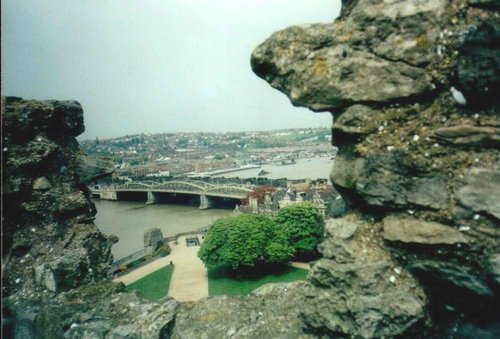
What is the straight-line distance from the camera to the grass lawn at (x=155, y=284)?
23.7 metres

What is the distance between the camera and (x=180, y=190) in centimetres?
6831

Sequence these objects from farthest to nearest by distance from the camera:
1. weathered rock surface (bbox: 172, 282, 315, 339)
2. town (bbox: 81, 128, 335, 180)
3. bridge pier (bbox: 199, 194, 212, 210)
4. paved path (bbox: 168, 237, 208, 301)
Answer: town (bbox: 81, 128, 335, 180), bridge pier (bbox: 199, 194, 212, 210), paved path (bbox: 168, 237, 208, 301), weathered rock surface (bbox: 172, 282, 315, 339)

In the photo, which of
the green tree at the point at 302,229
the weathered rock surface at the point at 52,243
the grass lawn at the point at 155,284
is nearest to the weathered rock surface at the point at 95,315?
the weathered rock surface at the point at 52,243

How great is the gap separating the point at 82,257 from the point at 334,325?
3155 millimetres

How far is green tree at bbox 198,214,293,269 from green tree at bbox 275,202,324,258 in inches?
43.9

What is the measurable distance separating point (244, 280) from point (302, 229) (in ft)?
18.9

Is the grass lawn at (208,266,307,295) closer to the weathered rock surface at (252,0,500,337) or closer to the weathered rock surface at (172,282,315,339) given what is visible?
the weathered rock surface at (172,282,315,339)

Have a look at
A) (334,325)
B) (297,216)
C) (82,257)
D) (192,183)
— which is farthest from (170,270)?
(192,183)

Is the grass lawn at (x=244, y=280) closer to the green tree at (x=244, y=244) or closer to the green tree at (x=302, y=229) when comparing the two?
the green tree at (x=244, y=244)

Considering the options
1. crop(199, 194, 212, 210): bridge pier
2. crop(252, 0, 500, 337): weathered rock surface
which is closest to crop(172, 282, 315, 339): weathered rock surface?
crop(252, 0, 500, 337): weathered rock surface

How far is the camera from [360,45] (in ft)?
9.58

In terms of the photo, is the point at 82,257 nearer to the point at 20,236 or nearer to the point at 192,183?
the point at 20,236

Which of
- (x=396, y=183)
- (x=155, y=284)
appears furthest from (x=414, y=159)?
(x=155, y=284)

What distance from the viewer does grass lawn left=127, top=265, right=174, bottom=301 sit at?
23.7 m
